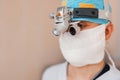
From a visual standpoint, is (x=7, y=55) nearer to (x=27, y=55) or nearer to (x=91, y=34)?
(x=27, y=55)

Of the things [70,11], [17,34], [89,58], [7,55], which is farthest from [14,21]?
[89,58]

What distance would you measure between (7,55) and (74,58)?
330 millimetres

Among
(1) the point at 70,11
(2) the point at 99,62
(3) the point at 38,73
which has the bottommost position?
(3) the point at 38,73

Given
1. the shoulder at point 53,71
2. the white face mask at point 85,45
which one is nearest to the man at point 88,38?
the white face mask at point 85,45

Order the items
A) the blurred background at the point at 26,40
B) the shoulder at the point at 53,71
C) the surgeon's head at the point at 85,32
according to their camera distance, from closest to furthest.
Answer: the surgeon's head at the point at 85,32, the blurred background at the point at 26,40, the shoulder at the point at 53,71

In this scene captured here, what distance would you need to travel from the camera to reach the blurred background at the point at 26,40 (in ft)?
3.88

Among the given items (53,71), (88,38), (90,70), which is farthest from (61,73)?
(88,38)

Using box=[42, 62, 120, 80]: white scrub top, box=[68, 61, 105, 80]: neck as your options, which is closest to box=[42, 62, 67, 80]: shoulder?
box=[42, 62, 120, 80]: white scrub top

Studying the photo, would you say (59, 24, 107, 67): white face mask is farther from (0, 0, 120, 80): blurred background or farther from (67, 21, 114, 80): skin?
(0, 0, 120, 80): blurred background

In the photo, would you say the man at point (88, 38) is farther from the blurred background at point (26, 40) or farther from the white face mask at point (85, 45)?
the blurred background at point (26, 40)

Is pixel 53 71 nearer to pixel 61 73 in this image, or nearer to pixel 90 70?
pixel 61 73

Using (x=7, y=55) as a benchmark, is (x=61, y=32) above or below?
above

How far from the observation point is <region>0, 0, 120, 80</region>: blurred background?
3.88 ft

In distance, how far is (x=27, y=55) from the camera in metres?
1.27
